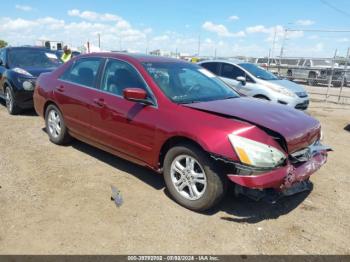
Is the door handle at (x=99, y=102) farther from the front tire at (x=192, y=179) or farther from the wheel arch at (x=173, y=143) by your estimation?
the front tire at (x=192, y=179)

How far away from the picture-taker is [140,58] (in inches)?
177

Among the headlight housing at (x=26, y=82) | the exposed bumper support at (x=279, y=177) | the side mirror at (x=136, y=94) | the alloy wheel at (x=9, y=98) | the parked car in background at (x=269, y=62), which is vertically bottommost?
the alloy wheel at (x=9, y=98)

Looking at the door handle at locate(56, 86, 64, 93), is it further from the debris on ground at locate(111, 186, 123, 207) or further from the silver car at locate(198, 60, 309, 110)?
the silver car at locate(198, 60, 309, 110)

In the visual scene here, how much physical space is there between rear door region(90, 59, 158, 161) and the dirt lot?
51 centimetres

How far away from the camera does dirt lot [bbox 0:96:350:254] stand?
10.0 feet

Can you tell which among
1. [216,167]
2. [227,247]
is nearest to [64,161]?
[216,167]

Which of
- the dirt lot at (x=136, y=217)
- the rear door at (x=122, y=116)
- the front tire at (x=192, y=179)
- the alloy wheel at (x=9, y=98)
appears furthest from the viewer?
the alloy wheel at (x=9, y=98)

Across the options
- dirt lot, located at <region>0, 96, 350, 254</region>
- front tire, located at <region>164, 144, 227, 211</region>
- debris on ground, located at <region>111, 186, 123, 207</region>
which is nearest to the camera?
dirt lot, located at <region>0, 96, 350, 254</region>

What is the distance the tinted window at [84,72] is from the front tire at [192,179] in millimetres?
1842

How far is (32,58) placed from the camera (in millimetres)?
8758

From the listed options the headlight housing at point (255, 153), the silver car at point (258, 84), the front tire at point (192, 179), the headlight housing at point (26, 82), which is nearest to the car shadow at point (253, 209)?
the front tire at point (192, 179)

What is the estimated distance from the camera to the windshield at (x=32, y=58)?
8.47m

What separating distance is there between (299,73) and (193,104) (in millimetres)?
21339

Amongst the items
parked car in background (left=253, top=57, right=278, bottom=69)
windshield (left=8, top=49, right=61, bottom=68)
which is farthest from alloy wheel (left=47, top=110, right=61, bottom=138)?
parked car in background (left=253, top=57, right=278, bottom=69)
